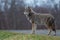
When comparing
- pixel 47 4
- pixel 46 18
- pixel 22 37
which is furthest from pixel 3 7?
pixel 22 37

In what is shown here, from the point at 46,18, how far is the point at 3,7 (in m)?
5.34

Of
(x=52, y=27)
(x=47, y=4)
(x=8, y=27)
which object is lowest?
(x=8, y=27)

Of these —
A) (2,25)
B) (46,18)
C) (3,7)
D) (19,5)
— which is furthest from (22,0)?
(46,18)

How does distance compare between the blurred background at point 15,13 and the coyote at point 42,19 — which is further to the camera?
the blurred background at point 15,13

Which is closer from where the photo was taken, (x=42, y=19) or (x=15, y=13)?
(x=42, y=19)

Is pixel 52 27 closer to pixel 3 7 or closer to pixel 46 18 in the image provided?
pixel 46 18

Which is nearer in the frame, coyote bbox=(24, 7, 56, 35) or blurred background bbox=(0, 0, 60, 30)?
coyote bbox=(24, 7, 56, 35)

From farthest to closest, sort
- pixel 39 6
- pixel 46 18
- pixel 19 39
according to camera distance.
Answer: pixel 39 6, pixel 46 18, pixel 19 39

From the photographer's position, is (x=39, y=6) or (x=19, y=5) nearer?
(x=39, y=6)

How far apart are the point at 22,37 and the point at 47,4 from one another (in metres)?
5.50

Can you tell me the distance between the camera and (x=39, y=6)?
1025cm

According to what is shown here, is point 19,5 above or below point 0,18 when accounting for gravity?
above

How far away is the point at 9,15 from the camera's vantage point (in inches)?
450

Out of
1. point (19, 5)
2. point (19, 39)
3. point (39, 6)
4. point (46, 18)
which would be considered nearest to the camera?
point (19, 39)
